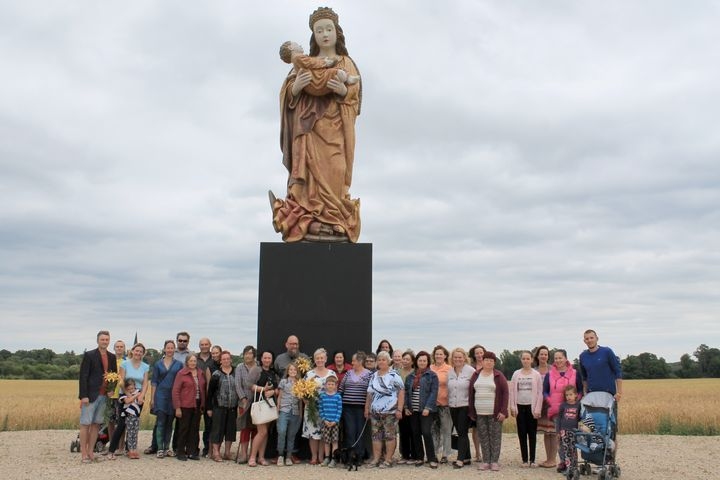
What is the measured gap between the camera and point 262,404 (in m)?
9.34

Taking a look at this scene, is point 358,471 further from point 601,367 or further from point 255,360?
point 601,367

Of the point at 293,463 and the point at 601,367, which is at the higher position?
the point at 601,367

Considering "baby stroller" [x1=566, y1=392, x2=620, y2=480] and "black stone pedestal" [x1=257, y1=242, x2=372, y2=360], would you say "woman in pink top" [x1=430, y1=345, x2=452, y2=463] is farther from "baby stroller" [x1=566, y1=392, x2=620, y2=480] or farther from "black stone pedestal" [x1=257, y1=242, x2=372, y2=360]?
"baby stroller" [x1=566, y1=392, x2=620, y2=480]

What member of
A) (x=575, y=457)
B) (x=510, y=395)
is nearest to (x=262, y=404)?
(x=510, y=395)

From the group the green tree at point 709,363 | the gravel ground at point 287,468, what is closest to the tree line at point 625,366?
the green tree at point 709,363

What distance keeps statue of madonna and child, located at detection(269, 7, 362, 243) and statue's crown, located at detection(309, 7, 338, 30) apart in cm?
2

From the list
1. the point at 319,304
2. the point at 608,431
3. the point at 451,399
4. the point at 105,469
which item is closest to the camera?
the point at 608,431

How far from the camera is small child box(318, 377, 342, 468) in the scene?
916 cm

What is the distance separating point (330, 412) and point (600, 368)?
11.4 ft

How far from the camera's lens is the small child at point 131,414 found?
33.0ft

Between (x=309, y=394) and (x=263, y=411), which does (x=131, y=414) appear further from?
(x=309, y=394)

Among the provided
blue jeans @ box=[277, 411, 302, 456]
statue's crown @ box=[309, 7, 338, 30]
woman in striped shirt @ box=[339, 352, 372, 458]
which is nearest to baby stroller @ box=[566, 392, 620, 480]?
woman in striped shirt @ box=[339, 352, 372, 458]

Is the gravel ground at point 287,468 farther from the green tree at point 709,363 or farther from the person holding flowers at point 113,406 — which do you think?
the green tree at point 709,363

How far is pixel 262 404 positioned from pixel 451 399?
254cm
